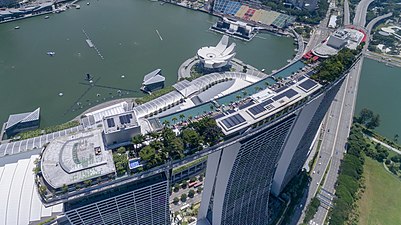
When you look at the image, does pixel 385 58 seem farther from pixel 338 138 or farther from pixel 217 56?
pixel 217 56

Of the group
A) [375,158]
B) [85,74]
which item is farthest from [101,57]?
[375,158]

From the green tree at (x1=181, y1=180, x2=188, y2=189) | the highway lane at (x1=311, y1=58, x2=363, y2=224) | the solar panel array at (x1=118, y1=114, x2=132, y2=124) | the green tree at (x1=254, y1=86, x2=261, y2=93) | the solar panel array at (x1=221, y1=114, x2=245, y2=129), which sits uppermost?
the solar panel array at (x1=118, y1=114, x2=132, y2=124)

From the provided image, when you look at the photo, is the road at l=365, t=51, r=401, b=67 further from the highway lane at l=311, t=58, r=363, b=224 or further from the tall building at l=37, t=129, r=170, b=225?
the tall building at l=37, t=129, r=170, b=225

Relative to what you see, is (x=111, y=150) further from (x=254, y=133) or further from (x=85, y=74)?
(x=85, y=74)

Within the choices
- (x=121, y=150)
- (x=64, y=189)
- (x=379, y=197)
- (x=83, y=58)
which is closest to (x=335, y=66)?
(x=379, y=197)

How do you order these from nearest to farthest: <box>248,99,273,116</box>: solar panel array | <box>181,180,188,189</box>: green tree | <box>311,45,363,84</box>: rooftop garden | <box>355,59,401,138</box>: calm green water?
<box>248,99,273,116</box>: solar panel array
<box>311,45,363,84</box>: rooftop garden
<box>181,180,188,189</box>: green tree
<box>355,59,401,138</box>: calm green water

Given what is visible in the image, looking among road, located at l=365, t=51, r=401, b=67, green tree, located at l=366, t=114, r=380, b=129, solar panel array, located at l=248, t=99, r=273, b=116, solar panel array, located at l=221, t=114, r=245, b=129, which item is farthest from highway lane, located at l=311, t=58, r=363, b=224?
solar panel array, located at l=221, t=114, r=245, b=129

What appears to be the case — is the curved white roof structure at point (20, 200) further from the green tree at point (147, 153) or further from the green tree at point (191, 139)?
the green tree at point (191, 139)
